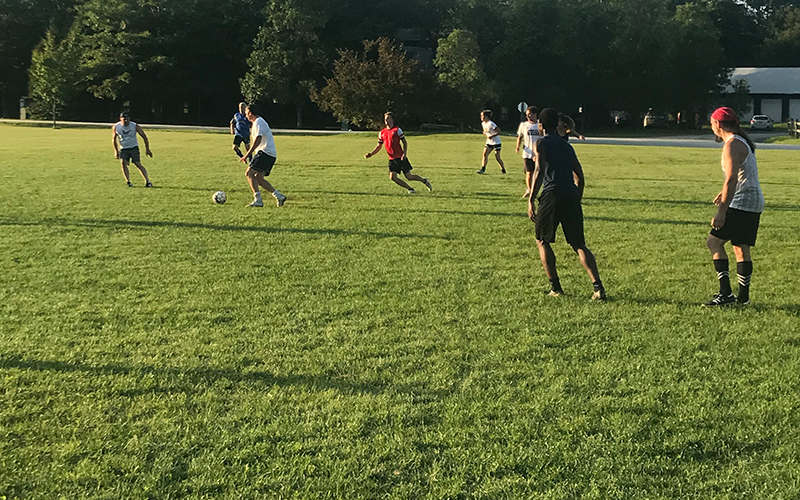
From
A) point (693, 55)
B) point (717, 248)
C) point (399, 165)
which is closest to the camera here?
point (717, 248)

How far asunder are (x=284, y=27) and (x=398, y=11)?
1258cm

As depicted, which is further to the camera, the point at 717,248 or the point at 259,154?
the point at 259,154

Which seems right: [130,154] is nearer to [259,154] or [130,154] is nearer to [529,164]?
[259,154]

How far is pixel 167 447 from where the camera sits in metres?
3.71

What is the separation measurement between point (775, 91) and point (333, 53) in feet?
144

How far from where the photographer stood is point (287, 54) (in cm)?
5597

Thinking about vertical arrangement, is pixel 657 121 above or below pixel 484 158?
above

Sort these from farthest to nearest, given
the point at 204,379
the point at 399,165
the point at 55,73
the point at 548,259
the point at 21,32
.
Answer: the point at 21,32 < the point at 55,73 < the point at 399,165 < the point at 548,259 < the point at 204,379

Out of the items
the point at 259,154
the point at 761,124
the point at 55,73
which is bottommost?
the point at 259,154

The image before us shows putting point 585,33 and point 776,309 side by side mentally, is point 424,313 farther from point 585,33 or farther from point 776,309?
point 585,33

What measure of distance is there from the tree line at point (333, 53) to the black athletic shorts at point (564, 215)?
49161 mm

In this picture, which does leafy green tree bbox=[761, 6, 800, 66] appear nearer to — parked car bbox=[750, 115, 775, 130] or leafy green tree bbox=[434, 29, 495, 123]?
parked car bbox=[750, 115, 775, 130]

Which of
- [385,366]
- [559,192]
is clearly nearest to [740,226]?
[559,192]

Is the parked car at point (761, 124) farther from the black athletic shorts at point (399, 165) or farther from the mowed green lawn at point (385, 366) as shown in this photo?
the mowed green lawn at point (385, 366)
